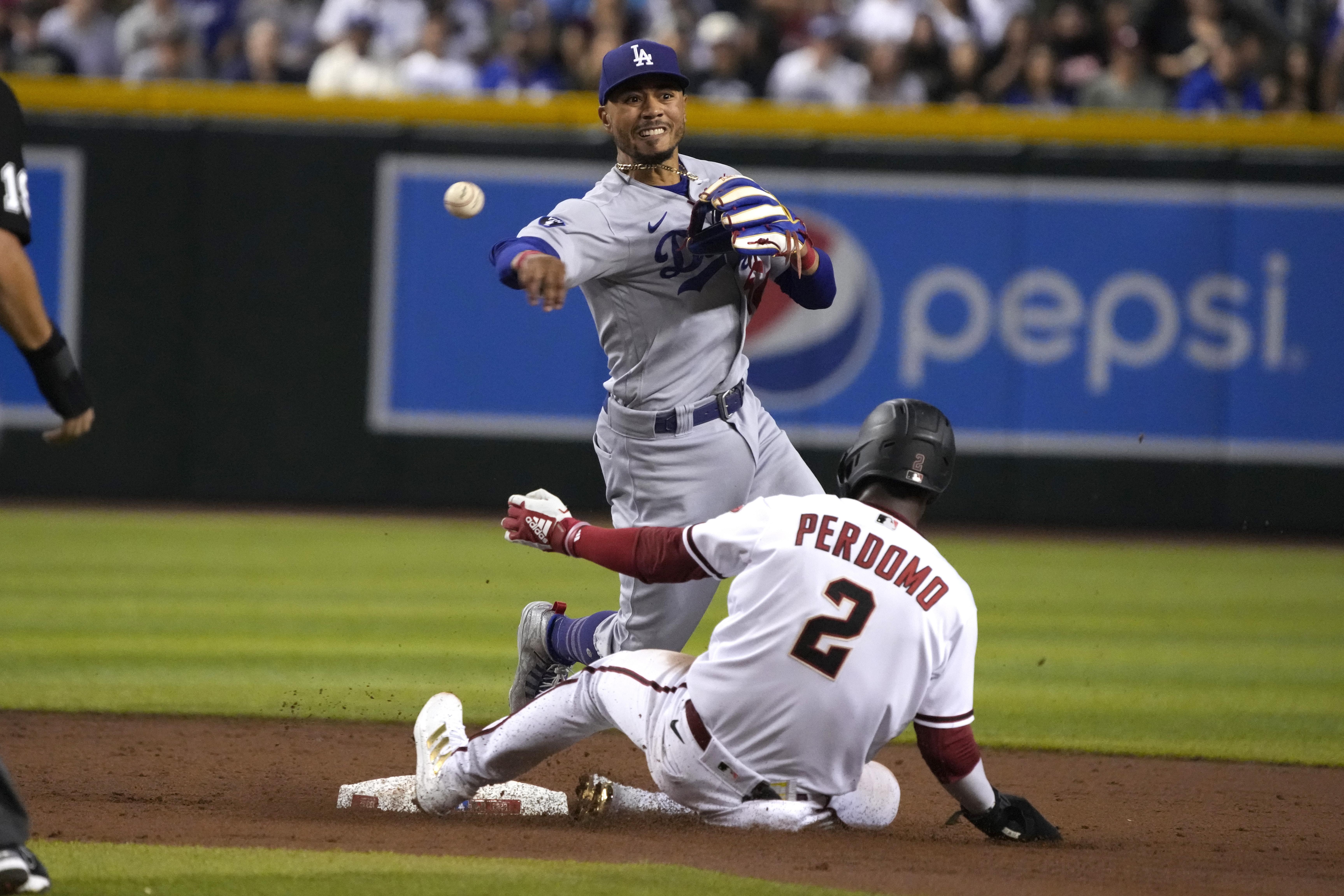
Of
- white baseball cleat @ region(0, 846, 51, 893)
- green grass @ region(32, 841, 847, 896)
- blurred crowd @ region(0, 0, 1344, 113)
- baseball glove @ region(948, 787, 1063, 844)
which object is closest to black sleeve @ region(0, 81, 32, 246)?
white baseball cleat @ region(0, 846, 51, 893)

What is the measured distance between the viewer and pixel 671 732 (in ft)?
13.5

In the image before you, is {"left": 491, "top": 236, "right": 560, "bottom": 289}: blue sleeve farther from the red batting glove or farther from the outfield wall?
the outfield wall

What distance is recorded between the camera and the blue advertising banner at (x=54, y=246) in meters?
12.5

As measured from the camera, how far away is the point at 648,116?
192 inches

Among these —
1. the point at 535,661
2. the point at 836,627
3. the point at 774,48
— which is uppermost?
the point at 774,48

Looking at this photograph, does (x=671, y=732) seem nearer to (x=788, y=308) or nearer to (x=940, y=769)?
(x=940, y=769)

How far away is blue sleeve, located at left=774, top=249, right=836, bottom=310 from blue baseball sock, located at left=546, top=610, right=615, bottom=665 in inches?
43.1

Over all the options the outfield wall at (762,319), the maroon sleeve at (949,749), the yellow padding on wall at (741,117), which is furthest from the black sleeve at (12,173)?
the yellow padding on wall at (741,117)

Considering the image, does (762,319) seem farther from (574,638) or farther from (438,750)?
(438,750)

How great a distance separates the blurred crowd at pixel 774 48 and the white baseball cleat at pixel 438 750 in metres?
8.64

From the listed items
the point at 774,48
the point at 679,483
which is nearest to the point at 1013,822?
the point at 679,483

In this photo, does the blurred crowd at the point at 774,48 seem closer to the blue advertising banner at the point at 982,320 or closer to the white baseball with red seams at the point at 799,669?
the blue advertising banner at the point at 982,320

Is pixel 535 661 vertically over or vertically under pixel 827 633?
under

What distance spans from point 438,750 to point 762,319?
8.16 m
